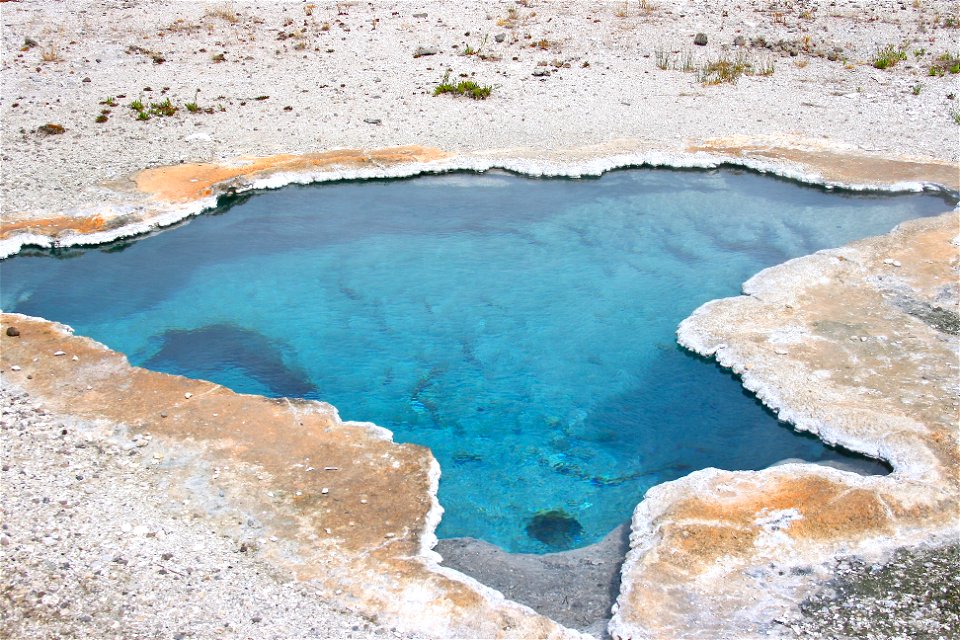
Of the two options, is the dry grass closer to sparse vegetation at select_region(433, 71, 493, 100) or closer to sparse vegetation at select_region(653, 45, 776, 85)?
sparse vegetation at select_region(433, 71, 493, 100)

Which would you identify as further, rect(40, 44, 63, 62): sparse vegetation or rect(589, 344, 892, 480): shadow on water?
rect(40, 44, 63, 62): sparse vegetation

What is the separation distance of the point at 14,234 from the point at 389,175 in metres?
6.11

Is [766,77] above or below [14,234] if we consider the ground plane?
above

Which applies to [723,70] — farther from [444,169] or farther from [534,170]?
[444,169]

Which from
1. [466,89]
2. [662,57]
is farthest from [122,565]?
[662,57]

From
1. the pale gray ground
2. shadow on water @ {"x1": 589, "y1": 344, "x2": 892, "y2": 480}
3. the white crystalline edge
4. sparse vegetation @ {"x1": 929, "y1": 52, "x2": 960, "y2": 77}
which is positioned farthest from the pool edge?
shadow on water @ {"x1": 589, "y1": 344, "x2": 892, "y2": 480}

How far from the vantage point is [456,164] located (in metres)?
15.6

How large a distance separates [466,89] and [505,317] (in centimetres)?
858

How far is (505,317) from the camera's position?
461 inches

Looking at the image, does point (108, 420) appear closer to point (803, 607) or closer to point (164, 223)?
point (164, 223)

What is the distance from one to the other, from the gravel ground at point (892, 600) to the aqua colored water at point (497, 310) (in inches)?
74.9

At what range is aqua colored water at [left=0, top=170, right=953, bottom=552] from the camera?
9141mm

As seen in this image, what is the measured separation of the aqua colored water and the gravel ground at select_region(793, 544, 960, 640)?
6.24 feet

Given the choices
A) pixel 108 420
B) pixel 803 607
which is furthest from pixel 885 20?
pixel 108 420
